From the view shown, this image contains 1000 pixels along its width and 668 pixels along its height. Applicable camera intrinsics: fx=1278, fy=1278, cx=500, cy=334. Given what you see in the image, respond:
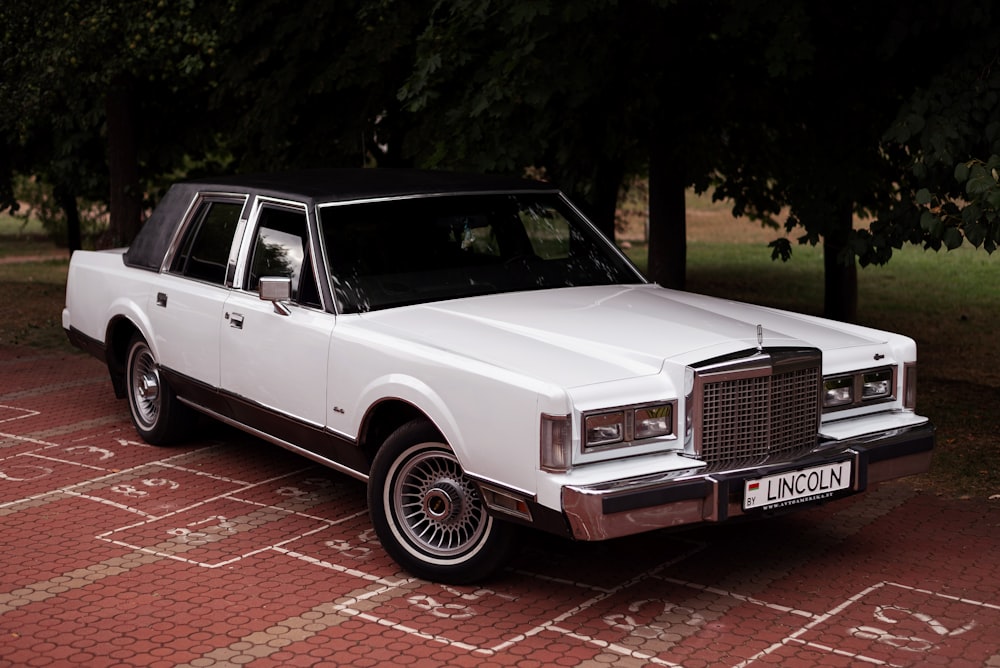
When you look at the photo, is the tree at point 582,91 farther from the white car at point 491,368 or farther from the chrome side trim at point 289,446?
the chrome side trim at point 289,446

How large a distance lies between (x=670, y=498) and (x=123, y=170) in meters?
14.0

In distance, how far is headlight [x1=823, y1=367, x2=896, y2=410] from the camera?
246 inches

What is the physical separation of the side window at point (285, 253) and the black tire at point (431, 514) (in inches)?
43.7

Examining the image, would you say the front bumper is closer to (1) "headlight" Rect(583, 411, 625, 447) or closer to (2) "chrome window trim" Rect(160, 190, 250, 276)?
(1) "headlight" Rect(583, 411, 625, 447)

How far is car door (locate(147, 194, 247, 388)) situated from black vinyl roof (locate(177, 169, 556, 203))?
19 centimetres

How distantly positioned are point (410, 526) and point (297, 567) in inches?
25.6

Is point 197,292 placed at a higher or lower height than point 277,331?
higher

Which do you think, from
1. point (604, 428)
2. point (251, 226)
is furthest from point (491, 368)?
point (251, 226)

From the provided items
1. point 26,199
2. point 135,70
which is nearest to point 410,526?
point 135,70

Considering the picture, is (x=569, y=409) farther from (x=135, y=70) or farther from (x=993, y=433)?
(x=135, y=70)

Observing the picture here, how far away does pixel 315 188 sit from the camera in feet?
24.0

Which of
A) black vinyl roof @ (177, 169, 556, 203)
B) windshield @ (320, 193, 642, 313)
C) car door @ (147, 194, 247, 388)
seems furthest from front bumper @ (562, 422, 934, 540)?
car door @ (147, 194, 247, 388)

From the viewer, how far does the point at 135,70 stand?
1532cm

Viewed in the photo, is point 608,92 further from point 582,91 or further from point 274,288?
point 274,288
